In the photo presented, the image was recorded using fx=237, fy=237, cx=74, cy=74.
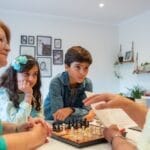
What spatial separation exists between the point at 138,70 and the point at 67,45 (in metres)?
1.42

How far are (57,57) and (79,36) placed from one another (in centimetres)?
63

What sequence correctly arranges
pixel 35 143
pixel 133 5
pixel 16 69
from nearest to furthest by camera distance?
pixel 35 143 < pixel 16 69 < pixel 133 5

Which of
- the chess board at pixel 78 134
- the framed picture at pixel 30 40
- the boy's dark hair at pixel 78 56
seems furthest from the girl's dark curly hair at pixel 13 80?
the framed picture at pixel 30 40

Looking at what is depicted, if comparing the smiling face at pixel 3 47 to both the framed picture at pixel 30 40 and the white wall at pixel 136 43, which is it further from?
the white wall at pixel 136 43

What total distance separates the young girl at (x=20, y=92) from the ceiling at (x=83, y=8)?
226 centimetres

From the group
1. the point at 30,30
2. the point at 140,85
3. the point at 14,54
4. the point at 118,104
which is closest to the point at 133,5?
the point at 140,85

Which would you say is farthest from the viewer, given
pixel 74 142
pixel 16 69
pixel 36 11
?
pixel 36 11

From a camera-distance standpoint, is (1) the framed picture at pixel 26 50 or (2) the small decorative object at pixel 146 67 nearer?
(2) the small decorative object at pixel 146 67

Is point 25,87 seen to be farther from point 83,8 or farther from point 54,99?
point 83,8

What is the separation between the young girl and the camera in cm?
149

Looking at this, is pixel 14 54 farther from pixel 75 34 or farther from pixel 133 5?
pixel 133 5

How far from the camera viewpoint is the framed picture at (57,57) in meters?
4.48

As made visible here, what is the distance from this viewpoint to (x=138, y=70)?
4332 mm

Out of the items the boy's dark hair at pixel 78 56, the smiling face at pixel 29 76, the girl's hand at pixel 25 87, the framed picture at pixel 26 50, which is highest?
the framed picture at pixel 26 50
